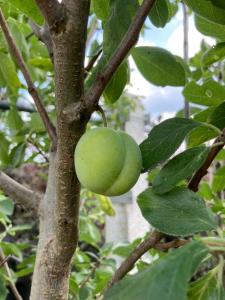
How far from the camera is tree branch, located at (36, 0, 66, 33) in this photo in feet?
1.50

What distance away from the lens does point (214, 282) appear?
54cm

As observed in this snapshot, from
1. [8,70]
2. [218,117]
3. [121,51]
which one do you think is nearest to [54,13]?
[121,51]

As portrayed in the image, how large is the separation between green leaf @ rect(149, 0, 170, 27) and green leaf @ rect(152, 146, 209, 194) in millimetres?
224

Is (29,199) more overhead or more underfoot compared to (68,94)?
more underfoot

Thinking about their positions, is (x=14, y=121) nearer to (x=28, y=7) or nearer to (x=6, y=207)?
(x=6, y=207)

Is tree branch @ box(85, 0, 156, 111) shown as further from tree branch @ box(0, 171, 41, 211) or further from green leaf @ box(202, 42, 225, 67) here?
tree branch @ box(0, 171, 41, 211)

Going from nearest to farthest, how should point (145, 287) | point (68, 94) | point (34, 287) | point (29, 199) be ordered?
1. point (145, 287)
2. point (68, 94)
3. point (34, 287)
4. point (29, 199)

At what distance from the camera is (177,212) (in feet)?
1.77

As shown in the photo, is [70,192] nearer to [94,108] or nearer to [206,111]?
[94,108]

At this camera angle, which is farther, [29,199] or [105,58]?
[29,199]

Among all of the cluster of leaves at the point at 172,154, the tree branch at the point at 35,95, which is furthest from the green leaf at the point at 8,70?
the tree branch at the point at 35,95

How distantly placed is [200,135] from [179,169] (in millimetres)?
148

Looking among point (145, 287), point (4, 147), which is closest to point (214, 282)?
point (145, 287)

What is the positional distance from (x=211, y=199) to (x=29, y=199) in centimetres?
51
